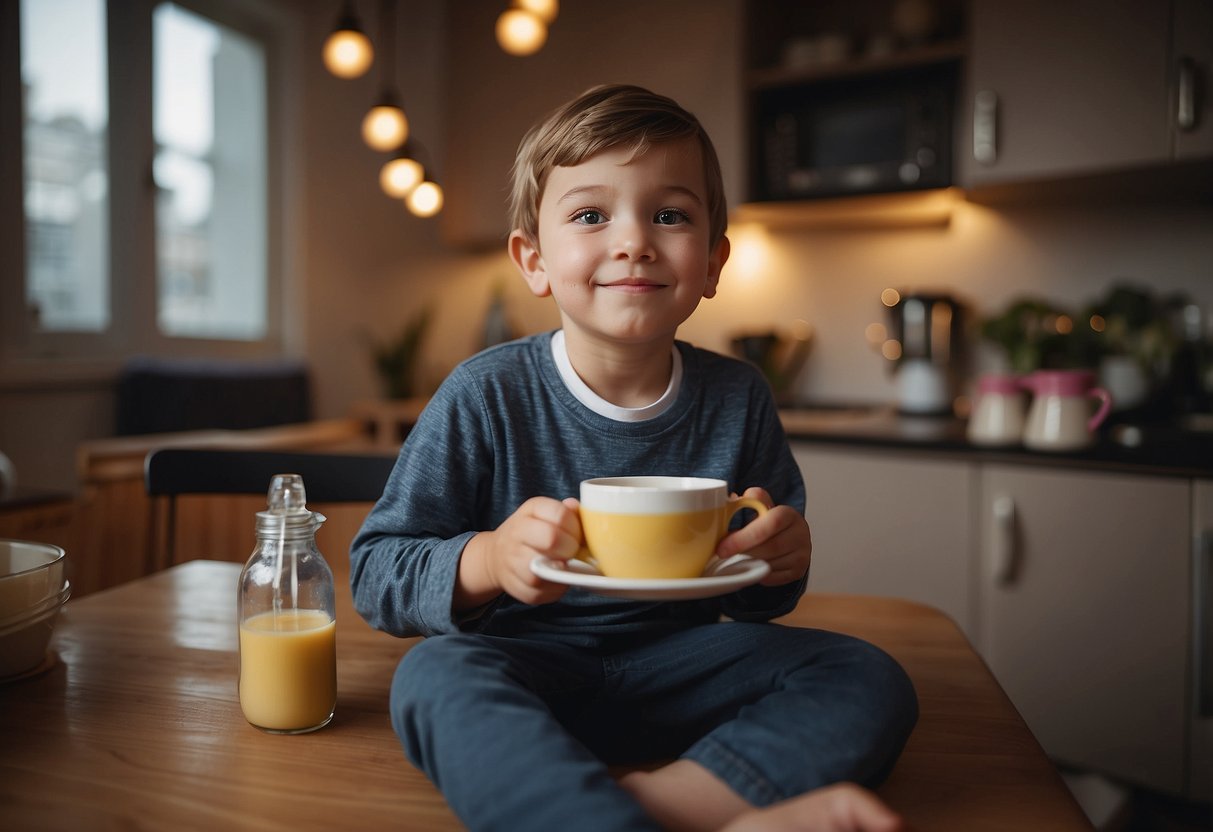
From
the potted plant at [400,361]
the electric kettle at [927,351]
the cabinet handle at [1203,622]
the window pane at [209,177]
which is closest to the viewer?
the cabinet handle at [1203,622]

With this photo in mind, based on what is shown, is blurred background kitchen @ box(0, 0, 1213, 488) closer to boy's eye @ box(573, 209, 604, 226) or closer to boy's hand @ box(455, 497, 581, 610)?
boy's eye @ box(573, 209, 604, 226)

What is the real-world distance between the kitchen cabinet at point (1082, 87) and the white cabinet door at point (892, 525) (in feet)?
2.54

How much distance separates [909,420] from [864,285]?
509 millimetres

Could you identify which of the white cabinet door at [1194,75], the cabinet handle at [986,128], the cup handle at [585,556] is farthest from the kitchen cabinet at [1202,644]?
the cup handle at [585,556]

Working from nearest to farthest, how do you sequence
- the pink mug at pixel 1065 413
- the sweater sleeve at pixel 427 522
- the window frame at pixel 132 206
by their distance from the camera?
the sweater sleeve at pixel 427 522 < the pink mug at pixel 1065 413 < the window frame at pixel 132 206

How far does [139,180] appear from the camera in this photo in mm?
2619

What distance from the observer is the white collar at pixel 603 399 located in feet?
2.77

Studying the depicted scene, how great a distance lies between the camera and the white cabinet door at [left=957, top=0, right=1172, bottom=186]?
1.99 metres

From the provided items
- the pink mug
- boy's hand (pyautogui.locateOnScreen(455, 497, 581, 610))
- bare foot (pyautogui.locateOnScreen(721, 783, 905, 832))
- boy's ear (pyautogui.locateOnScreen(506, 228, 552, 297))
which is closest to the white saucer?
boy's hand (pyautogui.locateOnScreen(455, 497, 581, 610))

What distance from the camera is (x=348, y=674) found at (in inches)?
28.0

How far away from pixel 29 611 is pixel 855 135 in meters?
2.23

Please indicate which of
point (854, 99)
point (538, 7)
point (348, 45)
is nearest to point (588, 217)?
point (538, 7)

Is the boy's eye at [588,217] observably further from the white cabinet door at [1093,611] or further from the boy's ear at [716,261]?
the white cabinet door at [1093,611]

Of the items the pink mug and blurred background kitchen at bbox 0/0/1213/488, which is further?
blurred background kitchen at bbox 0/0/1213/488
